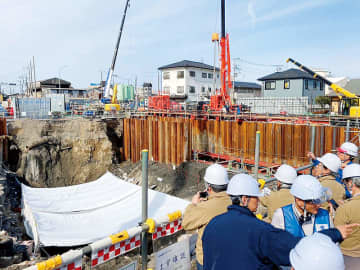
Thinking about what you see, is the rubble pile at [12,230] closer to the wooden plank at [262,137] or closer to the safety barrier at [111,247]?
the safety barrier at [111,247]

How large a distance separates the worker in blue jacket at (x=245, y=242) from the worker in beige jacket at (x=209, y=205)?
47 cm

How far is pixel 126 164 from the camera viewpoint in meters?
18.2

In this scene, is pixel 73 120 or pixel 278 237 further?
pixel 73 120

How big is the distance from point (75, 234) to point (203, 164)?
336 inches

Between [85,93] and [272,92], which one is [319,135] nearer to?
[272,92]

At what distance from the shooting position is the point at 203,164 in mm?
15117

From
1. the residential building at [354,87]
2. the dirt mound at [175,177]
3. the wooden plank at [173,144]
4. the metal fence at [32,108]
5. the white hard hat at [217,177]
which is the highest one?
the residential building at [354,87]

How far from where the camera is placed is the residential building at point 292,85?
100 ft

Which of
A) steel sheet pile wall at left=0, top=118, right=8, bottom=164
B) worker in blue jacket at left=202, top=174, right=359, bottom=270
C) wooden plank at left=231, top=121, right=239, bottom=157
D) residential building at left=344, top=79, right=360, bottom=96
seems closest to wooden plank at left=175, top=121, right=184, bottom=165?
wooden plank at left=231, top=121, right=239, bottom=157

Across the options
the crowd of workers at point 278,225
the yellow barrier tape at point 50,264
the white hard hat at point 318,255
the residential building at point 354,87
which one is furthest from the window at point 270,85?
the white hard hat at point 318,255

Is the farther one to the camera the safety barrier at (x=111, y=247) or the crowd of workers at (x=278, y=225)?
the safety barrier at (x=111, y=247)

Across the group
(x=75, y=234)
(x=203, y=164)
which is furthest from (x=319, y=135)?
(x=75, y=234)

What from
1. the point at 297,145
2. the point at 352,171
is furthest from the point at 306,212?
the point at 297,145

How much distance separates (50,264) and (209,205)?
1.47 meters
